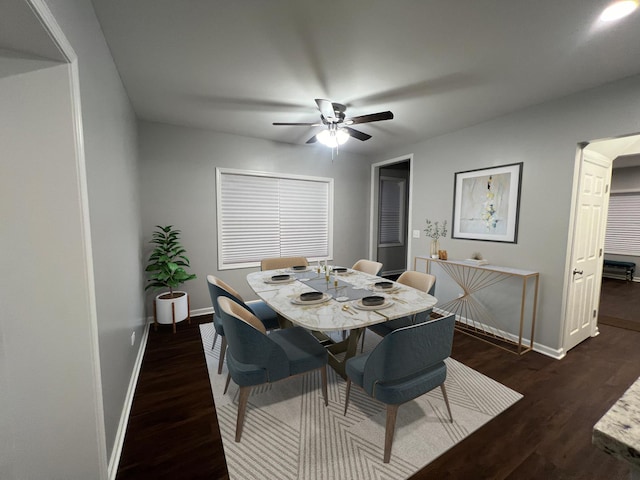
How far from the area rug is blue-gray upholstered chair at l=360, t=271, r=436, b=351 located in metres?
0.56

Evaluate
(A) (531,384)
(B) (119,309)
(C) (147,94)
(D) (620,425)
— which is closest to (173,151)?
(C) (147,94)

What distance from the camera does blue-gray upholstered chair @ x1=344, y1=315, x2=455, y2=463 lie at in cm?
147

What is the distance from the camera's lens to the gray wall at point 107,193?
1.37 m

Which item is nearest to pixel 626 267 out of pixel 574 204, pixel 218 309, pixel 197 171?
pixel 574 204

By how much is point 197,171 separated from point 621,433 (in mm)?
4203

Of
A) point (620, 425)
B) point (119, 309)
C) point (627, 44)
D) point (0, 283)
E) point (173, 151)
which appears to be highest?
point (627, 44)

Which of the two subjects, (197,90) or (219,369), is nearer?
(219,369)

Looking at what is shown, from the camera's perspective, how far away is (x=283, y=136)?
3945 mm

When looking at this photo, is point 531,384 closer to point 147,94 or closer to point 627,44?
point 627,44

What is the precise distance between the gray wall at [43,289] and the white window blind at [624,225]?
9.38m

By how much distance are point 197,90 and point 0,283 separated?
2.22m

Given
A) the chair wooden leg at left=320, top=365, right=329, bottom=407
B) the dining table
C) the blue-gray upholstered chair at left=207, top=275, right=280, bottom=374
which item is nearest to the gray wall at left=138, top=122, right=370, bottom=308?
the blue-gray upholstered chair at left=207, top=275, right=280, bottom=374

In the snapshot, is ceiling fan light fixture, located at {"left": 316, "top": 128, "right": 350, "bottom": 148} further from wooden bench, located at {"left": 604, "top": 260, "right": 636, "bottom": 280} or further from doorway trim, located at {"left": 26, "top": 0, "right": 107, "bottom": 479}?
wooden bench, located at {"left": 604, "top": 260, "right": 636, "bottom": 280}

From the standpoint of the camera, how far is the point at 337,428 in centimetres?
181
